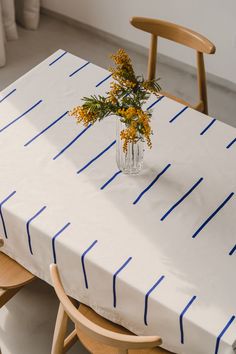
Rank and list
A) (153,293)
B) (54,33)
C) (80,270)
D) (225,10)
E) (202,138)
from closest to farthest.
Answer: (153,293) → (80,270) → (202,138) → (225,10) → (54,33)

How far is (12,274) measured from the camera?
7.86ft

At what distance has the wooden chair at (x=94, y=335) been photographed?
72.1 inches

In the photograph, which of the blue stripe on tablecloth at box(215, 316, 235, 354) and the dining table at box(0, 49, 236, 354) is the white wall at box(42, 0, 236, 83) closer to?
the dining table at box(0, 49, 236, 354)

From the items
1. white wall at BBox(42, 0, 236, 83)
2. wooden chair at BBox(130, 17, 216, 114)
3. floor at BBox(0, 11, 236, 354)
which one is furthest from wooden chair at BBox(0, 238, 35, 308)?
white wall at BBox(42, 0, 236, 83)

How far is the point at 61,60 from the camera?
2.79m

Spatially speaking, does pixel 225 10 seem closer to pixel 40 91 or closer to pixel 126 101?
pixel 40 91

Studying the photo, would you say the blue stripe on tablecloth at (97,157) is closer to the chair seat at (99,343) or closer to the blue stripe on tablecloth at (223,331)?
the chair seat at (99,343)

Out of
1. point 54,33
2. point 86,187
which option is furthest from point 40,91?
point 54,33

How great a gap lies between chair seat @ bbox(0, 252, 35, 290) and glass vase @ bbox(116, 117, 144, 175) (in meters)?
0.50

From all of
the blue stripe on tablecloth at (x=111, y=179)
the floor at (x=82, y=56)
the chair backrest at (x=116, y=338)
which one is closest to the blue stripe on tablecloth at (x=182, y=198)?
the blue stripe on tablecloth at (x=111, y=179)

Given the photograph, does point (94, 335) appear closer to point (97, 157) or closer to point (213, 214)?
point (213, 214)

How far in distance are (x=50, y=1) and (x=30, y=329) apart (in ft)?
7.88

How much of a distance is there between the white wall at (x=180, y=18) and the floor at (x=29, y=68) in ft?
0.33

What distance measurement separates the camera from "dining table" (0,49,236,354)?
2.00 m
